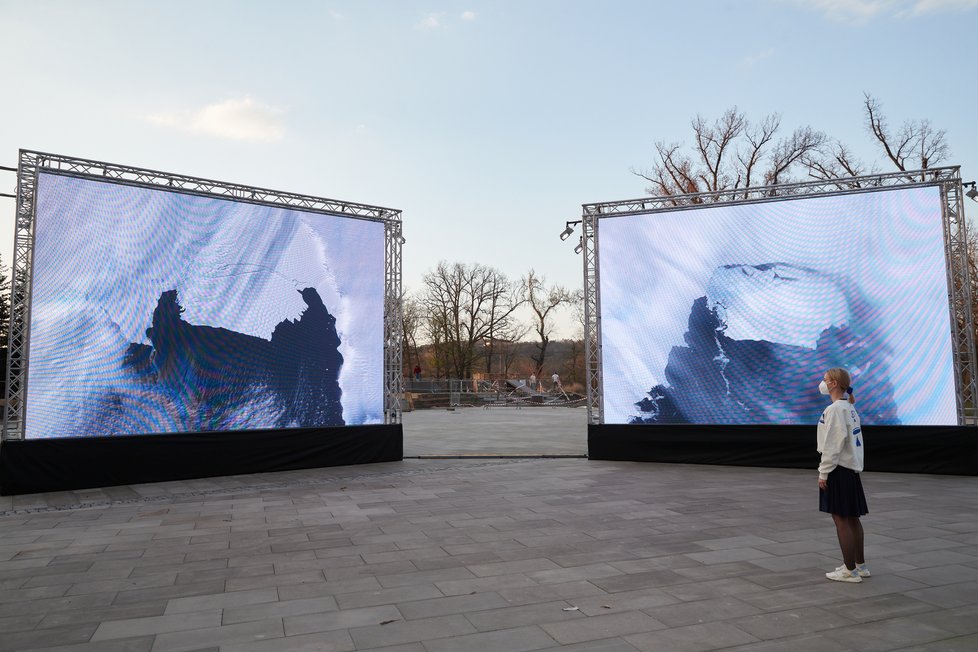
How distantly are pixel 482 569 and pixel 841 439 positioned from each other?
11.6 ft

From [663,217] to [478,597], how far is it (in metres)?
11.4

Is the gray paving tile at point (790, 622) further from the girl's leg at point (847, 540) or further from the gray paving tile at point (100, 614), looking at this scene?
the gray paving tile at point (100, 614)

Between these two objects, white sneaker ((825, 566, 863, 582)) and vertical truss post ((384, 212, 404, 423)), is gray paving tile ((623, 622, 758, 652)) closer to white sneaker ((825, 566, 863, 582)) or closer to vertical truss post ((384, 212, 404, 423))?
white sneaker ((825, 566, 863, 582))

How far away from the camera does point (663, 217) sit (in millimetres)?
14805

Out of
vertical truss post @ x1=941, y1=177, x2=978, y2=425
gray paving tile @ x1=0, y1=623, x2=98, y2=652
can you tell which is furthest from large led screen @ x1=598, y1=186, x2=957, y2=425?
gray paving tile @ x1=0, y1=623, x2=98, y2=652

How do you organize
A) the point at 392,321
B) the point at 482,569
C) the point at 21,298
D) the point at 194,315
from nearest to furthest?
the point at 482,569 → the point at 21,298 → the point at 194,315 → the point at 392,321

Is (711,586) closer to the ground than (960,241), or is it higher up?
closer to the ground

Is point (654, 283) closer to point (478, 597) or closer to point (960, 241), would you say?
point (960, 241)

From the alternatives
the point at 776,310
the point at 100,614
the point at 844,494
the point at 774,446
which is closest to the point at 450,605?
the point at 100,614

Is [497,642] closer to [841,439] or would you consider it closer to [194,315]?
[841,439]

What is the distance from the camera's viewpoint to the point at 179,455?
39.3 feet

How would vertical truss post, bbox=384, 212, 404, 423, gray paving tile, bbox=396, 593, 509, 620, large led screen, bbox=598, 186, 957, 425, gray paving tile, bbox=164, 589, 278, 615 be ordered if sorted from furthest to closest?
vertical truss post, bbox=384, 212, 404, 423 < large led screen, bbox=598, 186, 957, 425 < gray paving tile, bbox=164, 589, 278, 615 < gray paving tile, bbox=396, 593, 509, 620

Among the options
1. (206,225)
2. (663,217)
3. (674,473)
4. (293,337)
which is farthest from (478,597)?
(663,217)

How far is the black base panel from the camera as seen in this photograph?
12.2 metres
